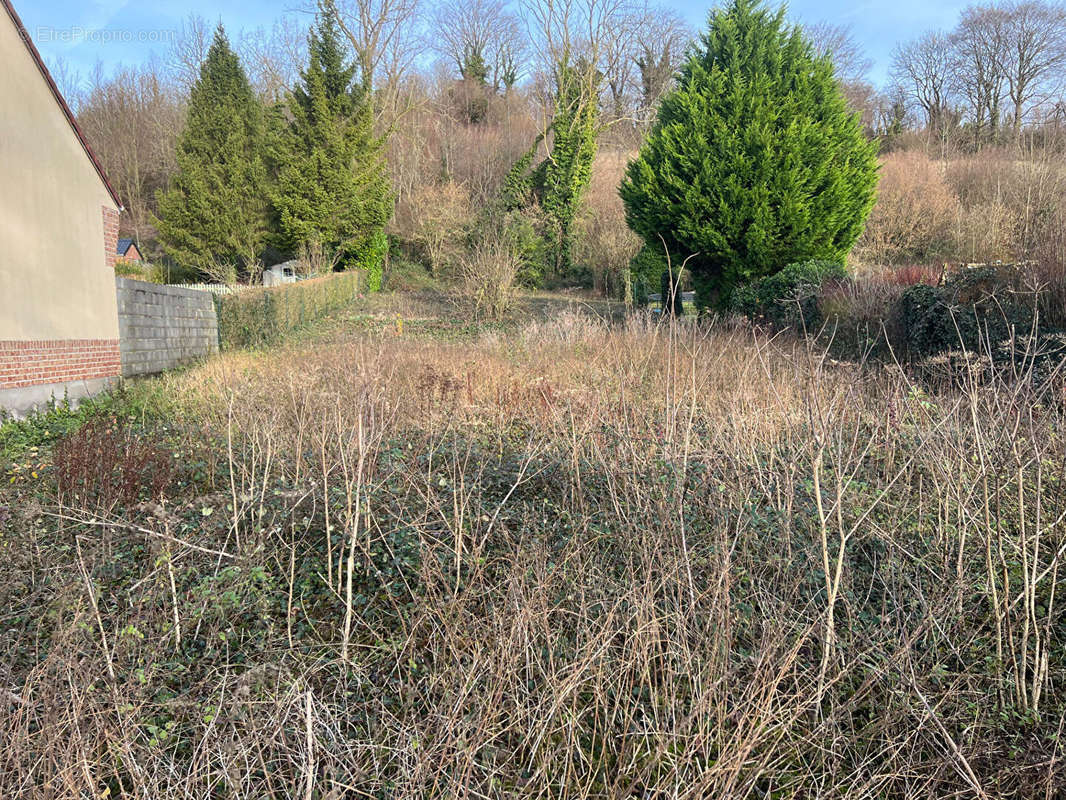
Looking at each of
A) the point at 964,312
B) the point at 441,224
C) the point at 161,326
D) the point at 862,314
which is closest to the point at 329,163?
the point at 441,224

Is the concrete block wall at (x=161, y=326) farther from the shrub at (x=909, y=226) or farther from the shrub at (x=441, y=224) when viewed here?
the shrub at (x=909, y=226)

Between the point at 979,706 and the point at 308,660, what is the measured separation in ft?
7.68

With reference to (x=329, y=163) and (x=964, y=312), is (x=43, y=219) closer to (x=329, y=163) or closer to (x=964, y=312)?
(x=964, y=312)

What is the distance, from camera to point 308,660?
2.42 meters

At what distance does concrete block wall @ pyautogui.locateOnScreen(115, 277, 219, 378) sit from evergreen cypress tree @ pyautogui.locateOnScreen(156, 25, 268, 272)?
11171 mm

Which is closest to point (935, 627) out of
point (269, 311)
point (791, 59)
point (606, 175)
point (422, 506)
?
point (422, 506)

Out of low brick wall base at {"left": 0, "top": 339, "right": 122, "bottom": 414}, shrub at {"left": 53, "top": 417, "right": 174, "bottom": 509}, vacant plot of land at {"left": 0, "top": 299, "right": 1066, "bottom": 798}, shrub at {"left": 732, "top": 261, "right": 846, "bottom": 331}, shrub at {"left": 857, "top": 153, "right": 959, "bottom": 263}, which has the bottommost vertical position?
vacant plot of land at {"left": 0, "top": 299, "right": 1066, "bottom": 798}

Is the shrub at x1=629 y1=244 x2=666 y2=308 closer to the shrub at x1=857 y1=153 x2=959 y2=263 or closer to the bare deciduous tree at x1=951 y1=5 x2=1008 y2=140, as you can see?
the shrub at x1=857 y1=153 x2=959 y2=263

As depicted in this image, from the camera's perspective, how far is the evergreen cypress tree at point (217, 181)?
22.2 metres

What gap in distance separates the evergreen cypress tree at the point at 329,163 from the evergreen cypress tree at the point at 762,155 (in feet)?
42.9

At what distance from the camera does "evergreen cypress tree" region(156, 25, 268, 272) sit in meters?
22.2

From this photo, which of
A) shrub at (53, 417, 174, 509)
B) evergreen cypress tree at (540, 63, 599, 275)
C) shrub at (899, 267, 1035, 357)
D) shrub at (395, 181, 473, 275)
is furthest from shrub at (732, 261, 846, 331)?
shrub at (395, 181, 473, 275)

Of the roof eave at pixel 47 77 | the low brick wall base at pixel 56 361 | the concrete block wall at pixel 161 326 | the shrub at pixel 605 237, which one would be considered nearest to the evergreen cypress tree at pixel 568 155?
the shrub at pixel 605 237

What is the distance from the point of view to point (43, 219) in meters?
7.25
